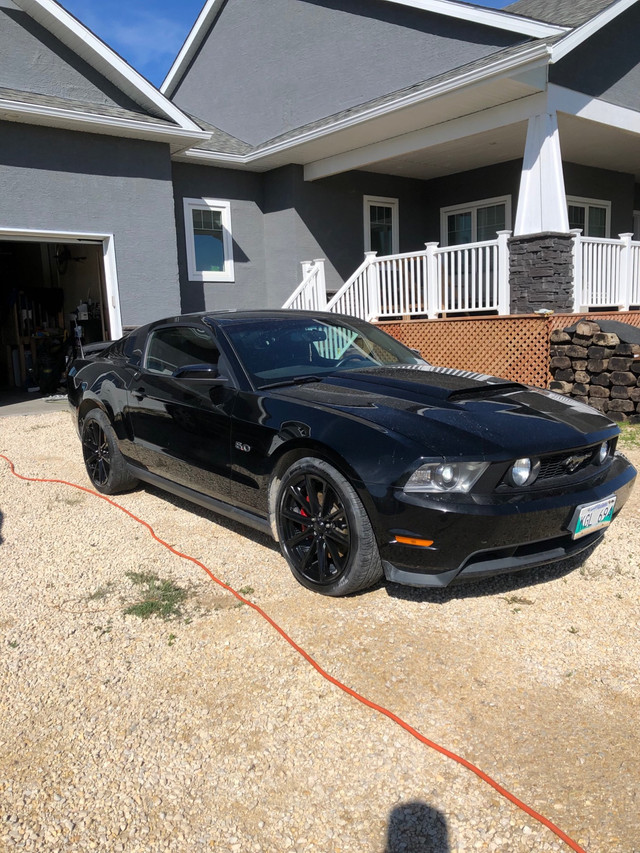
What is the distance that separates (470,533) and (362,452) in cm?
65

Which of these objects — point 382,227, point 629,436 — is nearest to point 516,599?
point 629,436

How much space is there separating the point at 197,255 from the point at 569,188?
7.70 meters

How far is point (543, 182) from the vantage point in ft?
32.1

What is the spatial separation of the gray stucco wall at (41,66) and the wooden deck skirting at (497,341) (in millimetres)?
6507

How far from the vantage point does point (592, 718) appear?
8.64ft

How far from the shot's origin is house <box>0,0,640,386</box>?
9930 mm

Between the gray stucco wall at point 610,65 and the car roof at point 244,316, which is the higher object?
the gray stucco wall at point 610,65

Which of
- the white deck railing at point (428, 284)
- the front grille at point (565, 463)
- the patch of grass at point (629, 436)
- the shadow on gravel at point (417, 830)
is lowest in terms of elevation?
the shadow on gravel at point (417, 830)

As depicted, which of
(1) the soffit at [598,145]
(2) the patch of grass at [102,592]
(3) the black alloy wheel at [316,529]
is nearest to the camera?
(3) the black alloy wheel at [316,529]

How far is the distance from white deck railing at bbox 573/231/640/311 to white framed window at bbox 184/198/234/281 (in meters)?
6.68

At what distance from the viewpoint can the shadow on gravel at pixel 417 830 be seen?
2033 millimetres

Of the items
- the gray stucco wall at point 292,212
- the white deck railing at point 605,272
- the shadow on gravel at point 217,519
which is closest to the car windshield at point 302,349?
the shadow on gravel at point 217,519

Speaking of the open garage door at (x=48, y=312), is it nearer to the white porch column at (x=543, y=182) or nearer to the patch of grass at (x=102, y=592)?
the white porch column at (x=543, y=182)

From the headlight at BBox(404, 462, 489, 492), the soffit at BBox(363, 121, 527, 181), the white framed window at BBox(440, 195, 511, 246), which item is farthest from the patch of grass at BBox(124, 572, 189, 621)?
the white framed window at BBox(440, 195, 511, 246)
